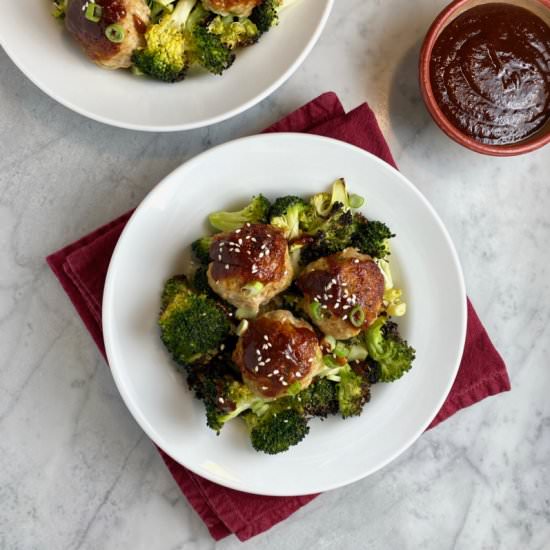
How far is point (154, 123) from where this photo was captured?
9.17ft

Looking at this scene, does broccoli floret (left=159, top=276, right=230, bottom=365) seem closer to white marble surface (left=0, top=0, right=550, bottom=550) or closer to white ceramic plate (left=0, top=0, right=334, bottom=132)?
white marble surface (left=0, top=0, right=550, bottom=550)

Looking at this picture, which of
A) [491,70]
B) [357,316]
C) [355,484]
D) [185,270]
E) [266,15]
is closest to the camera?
[357,316]

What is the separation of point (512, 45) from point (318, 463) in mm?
1911

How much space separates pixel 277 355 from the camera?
2.59 m

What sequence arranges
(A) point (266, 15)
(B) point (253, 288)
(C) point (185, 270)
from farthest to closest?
(C) point (185, 270) < (A) point (266, 15) < (B) point (253, 288)

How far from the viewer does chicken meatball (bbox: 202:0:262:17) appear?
2764 millimetres

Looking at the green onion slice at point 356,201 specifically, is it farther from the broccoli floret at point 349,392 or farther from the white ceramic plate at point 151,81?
the broccoli floret at point 349,392

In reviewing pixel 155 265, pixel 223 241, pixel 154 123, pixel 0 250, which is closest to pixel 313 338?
pixel 223 241

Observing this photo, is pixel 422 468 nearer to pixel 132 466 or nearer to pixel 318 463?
pixel 318 463

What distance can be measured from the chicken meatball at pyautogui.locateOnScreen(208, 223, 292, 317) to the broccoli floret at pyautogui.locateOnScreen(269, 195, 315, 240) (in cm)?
9

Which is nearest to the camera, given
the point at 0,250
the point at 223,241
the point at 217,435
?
the point at 223,241

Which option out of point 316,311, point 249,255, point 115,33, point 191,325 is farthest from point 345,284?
point 115,33

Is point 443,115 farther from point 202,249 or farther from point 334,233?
point 202,249

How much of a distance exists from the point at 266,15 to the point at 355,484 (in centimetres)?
206
